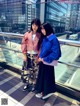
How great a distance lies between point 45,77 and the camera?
84.5 inches

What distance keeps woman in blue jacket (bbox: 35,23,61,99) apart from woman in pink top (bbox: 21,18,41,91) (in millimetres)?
147

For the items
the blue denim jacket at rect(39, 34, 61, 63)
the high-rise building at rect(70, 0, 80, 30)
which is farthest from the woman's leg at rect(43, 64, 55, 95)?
the high-rise building at rect(70, 0, 80, 30)

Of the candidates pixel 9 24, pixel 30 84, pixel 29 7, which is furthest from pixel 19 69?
pixel 9 24

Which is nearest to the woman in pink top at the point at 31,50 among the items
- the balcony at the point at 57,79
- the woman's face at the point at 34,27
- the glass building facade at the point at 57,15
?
the woman's face at the point at 34,27

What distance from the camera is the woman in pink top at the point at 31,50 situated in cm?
211

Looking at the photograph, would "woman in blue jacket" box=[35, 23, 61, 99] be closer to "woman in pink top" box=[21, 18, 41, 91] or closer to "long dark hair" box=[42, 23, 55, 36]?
"long dark hair" box=[42, 23, 55, 36]

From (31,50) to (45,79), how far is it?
46 centimetres

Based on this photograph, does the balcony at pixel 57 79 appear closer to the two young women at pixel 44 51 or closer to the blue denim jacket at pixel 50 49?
the two young women at pixel 44 51

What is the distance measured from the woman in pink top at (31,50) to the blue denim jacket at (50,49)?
194 millimetres

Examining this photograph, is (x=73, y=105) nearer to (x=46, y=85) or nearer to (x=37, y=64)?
(x=46, y=85)

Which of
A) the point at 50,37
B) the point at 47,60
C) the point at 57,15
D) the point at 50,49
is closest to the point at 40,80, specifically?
the point at 47,60

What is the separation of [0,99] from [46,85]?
73 cm

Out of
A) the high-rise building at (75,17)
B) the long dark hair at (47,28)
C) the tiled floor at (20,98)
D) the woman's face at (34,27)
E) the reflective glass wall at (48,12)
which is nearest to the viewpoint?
the long dark hair at (47,28)

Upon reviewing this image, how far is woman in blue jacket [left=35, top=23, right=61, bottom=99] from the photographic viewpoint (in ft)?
6.29
